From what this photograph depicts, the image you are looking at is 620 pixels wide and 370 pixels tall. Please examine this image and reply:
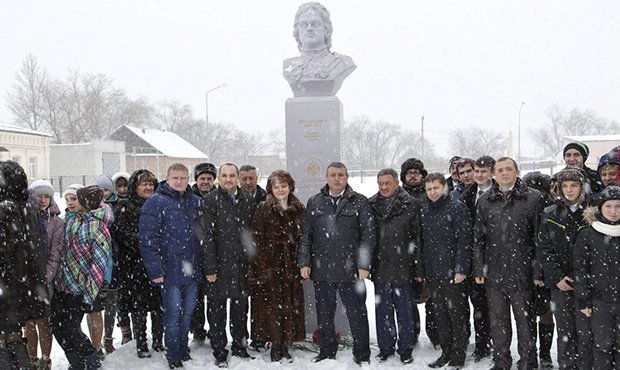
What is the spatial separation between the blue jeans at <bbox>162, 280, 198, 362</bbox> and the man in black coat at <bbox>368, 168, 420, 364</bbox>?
185cm

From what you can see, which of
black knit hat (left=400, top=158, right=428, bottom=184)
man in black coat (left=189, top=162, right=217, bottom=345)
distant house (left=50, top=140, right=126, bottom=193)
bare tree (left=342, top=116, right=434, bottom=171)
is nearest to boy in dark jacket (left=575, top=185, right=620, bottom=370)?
black knit hat (left=400, top=158, right=428, bottom=184)

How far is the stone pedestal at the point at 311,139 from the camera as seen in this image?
6020 mm

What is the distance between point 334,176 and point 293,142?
4.47ft

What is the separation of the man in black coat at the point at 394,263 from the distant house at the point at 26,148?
86.0ft

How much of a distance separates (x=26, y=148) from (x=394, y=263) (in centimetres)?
2923

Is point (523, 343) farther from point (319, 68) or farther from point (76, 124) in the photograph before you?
point (76, 124)

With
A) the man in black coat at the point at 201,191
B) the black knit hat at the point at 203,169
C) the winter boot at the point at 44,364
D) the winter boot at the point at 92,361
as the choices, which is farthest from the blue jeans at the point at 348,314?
the winter boot at the point at 44,364

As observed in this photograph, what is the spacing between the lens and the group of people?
4328mm

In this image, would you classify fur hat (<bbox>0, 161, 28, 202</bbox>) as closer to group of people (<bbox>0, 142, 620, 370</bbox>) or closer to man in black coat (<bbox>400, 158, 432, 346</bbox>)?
group of people (<bbox>0, 142, 620, 370</bbox>)

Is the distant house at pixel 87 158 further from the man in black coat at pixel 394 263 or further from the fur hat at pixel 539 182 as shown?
the fur hat at pixel 539 182

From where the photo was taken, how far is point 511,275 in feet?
14.2

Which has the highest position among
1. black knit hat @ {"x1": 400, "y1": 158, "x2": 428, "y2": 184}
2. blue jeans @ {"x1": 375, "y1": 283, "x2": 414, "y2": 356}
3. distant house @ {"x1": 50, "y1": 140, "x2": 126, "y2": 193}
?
distant house @ {"x1": 50, "y1": 140, "x2": 126, "y2": 193}

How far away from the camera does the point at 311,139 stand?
606 centimetres

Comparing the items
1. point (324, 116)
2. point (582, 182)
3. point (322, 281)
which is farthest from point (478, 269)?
point (324, 116)
